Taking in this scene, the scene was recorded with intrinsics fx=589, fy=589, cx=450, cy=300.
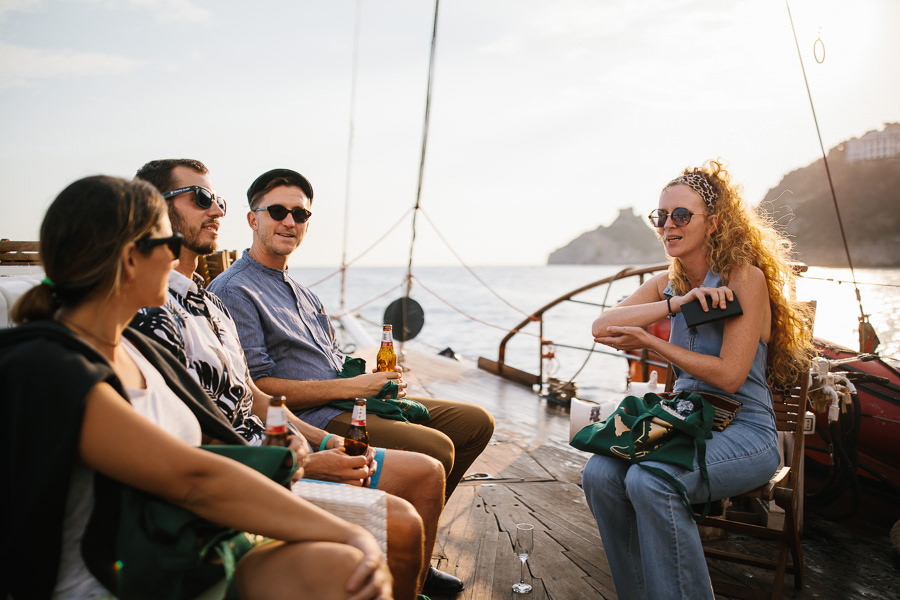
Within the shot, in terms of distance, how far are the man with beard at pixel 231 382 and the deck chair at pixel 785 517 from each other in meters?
1.11

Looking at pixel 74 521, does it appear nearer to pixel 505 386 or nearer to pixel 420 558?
pixel 420 558

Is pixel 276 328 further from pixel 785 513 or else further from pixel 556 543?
pixel 785 513

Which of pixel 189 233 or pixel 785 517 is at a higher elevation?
pixel 189 233

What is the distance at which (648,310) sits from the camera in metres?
2.34

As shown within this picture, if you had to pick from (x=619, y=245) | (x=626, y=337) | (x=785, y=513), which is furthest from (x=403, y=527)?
(x=619, y=245)

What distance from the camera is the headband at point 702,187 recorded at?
231 cm

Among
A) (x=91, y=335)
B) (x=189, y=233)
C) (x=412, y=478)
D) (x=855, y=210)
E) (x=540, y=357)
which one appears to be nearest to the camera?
(x=91, y=335)

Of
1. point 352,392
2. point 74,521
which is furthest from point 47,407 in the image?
point 352,392

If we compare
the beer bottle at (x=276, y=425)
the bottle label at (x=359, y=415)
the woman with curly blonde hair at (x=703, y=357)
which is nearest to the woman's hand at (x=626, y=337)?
the woman with curly blonde hair at (x=703, y=357)

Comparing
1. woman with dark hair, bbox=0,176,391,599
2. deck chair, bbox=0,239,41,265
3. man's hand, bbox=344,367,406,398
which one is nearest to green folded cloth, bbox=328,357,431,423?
man's hand, bbox=344,367,406,398

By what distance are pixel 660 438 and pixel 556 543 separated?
3.27 feet

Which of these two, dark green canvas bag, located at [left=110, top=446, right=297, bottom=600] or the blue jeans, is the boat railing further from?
dark green canvas bag, located at [left=110, top=446, right=297, bottom=600]

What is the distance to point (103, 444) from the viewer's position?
1028mm

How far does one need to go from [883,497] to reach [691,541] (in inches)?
94.6
